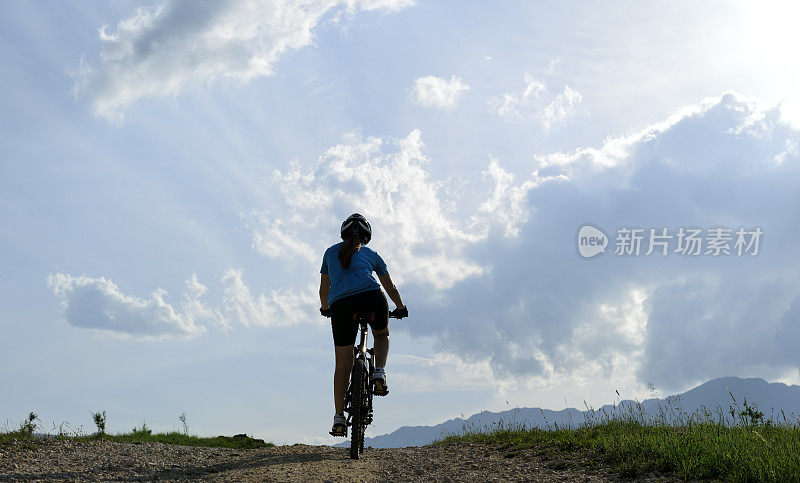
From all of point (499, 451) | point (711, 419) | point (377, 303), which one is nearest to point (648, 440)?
point (711, 419)

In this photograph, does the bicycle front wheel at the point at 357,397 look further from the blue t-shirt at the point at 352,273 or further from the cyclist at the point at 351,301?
the blue t-shirt at the point at 352,273

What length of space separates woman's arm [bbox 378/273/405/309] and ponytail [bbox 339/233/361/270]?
76 centimetres

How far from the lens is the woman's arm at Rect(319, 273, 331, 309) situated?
877 cm

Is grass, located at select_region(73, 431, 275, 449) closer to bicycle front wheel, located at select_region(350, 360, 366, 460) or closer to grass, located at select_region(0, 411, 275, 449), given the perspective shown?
grass, located at select_region(0, 411, 275, 449)

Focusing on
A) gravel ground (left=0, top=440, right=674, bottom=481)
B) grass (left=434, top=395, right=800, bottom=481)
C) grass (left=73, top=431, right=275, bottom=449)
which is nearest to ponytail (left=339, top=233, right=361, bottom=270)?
gravel ground (left=0, top=440, right=674, bottom=481)

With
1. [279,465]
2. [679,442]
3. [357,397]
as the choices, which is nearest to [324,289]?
[357,397]

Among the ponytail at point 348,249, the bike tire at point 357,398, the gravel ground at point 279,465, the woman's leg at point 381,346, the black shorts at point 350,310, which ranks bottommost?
the gravel ground at point 279,465

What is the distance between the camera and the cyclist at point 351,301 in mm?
8133

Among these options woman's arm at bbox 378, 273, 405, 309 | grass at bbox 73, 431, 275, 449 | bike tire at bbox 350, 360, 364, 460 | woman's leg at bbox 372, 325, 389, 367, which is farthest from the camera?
grass at bbox 73, 431, 275, 449

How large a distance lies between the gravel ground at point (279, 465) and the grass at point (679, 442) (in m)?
0.29

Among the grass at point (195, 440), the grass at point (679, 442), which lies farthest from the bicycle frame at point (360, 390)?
the grass at point (195, 440)

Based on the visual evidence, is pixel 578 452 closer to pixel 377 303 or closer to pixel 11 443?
pixel 377 303

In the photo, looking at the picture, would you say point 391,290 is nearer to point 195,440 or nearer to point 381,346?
point 381,346

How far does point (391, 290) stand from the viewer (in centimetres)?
895
